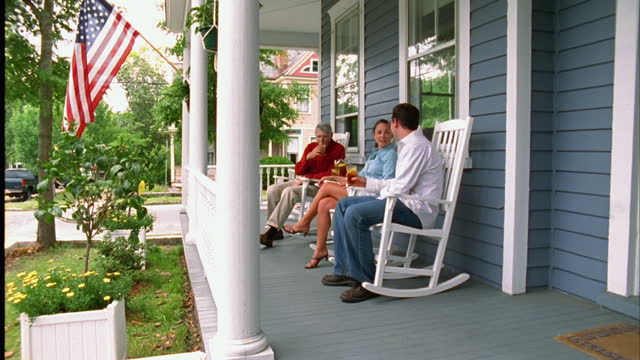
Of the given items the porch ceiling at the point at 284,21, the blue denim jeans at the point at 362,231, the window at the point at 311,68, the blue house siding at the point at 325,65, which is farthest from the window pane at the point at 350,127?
the window at the point at 311,68

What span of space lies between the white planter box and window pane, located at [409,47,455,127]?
2.54 meters

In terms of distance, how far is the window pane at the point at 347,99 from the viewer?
5625mm

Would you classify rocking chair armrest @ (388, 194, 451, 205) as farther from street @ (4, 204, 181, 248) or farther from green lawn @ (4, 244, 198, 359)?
street @ (4, 204, 181, 248)

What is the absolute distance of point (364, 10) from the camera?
516cm

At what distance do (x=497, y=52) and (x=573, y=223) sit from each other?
3.53ft

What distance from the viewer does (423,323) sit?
8.21 feet

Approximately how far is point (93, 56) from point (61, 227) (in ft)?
22.9

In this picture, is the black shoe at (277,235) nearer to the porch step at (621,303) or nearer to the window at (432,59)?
the window at (432,59)

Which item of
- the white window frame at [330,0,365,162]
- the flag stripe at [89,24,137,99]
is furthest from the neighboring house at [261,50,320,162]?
the flag stripe at [89,24,137,99]

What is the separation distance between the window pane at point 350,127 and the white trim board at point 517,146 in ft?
9.35

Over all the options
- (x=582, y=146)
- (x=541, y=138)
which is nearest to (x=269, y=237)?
(x=541, y=138)

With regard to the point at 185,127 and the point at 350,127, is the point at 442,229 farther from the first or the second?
the point at 185,127

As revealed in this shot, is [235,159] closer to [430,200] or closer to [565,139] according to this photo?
[430,200]

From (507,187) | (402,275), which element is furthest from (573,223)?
(402,275)
